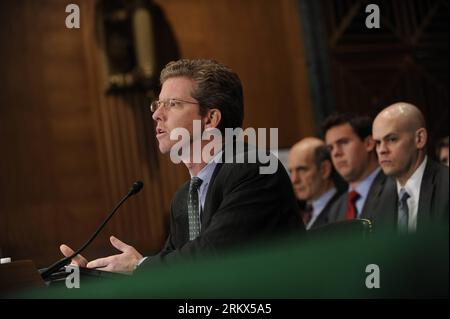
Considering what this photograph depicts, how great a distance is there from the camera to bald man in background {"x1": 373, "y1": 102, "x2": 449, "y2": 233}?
10.1 feet

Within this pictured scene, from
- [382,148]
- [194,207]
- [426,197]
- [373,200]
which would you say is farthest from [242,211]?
[373,200]

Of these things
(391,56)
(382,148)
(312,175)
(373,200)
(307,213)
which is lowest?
(307,213)

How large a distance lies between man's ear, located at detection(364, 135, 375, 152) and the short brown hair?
2.30 meters

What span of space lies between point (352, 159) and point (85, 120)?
196cm

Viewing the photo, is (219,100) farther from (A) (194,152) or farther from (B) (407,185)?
(B) (407,185)

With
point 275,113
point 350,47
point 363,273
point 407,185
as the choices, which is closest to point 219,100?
point 363,273

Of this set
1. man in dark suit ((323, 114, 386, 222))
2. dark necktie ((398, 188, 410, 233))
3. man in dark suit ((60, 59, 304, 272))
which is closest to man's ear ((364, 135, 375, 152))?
man in dark suit ((323, 114, 386, 222))

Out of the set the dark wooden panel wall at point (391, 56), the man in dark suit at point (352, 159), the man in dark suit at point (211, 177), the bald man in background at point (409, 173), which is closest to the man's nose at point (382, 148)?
the bald man in background at point (409, 173)

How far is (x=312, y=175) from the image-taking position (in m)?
5.02

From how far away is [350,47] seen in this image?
20.7 feet

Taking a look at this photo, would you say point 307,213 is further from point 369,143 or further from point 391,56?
point 391,56

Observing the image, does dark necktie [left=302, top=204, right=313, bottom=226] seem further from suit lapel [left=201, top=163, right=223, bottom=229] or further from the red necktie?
suit lapel [left=201, top=163, right=223, bottom=229]

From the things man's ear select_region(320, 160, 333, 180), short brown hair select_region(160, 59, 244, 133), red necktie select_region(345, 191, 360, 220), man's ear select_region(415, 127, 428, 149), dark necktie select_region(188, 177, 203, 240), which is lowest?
red necktie select_region(345, 191, 360, 220)
